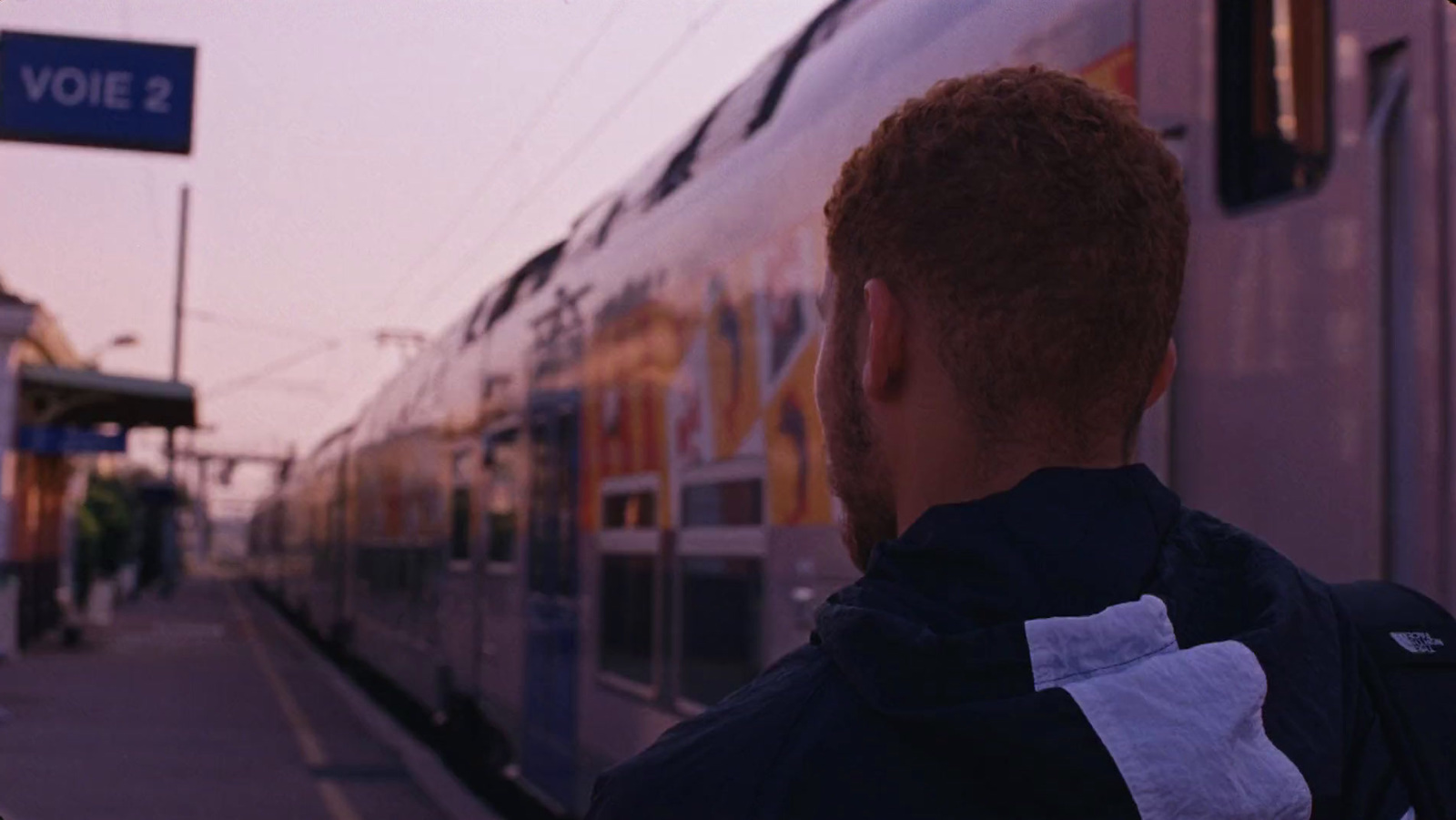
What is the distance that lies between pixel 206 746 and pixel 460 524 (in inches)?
117

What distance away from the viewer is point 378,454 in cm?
1594

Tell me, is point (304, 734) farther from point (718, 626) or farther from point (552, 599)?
point (718, 626)

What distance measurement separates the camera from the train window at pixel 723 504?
480 cm

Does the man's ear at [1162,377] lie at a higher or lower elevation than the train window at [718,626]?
higher

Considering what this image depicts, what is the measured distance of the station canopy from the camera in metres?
15.6

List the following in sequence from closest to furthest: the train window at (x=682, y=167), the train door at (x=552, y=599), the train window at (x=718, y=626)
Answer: the train window at (x=718, y=626)
the train window at (x=682, y=167)
the train door at (x=552, y=599)

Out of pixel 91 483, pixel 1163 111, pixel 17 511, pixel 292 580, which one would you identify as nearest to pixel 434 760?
pixel 1163 111

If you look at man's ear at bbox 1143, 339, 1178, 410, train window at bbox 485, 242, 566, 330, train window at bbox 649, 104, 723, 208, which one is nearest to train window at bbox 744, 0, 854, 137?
train window at bbox 649, 104, 723, 208

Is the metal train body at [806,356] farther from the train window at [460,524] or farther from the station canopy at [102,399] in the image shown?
the station canopy at [102,399]

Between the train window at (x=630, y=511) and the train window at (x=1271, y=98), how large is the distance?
3.23 meters

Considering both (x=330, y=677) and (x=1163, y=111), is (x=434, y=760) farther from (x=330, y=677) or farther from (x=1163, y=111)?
(x=1163, y=111)

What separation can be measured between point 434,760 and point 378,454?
17.4ft

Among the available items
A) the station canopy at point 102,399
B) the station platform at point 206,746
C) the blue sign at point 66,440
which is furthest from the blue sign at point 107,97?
the blue sign at point 66,440

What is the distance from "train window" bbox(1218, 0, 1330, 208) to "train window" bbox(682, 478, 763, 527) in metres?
2.10
